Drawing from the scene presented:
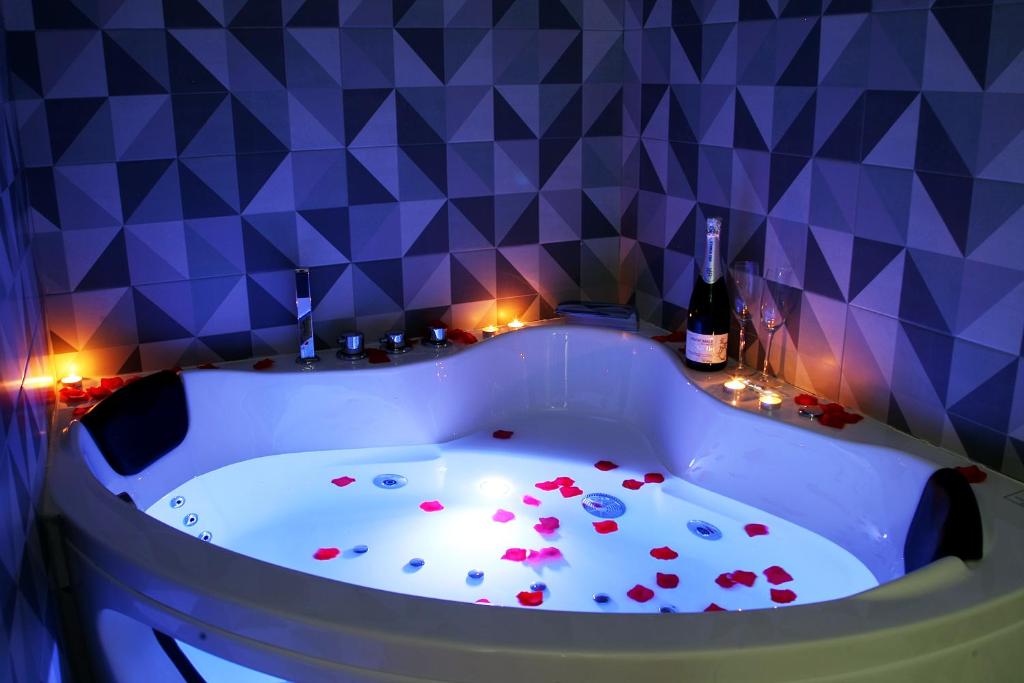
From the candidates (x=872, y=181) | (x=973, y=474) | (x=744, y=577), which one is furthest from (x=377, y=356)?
(x=973, y=474)

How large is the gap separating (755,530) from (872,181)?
2.58 ft

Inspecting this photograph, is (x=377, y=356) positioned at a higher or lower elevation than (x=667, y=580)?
higher

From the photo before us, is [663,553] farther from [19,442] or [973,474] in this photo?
[19,442]

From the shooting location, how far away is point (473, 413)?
8.87 feet

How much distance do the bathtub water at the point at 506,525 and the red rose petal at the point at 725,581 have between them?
0.01 metres

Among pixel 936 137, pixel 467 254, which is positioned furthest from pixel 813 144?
pixel 467 254

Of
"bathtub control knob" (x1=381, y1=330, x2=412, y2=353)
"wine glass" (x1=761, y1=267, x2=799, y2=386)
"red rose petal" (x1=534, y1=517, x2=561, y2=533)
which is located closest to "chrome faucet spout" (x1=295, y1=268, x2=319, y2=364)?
"bathtub control knob" (x1=381, y1=330, x2=412, y2=353)

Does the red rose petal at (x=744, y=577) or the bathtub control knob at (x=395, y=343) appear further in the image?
the bathtub control knob at (x=395, y=343)

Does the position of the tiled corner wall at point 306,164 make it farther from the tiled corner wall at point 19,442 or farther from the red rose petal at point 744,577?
the red rose petal at point 744,577

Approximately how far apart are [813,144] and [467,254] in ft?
3.29

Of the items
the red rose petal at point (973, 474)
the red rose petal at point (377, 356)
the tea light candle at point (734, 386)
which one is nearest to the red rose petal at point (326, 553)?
the red rose petal at point (377, 356)

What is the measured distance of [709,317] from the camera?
2.48 metres

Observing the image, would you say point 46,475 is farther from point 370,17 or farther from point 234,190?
point 370,17

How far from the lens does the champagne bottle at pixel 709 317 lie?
2477mm
